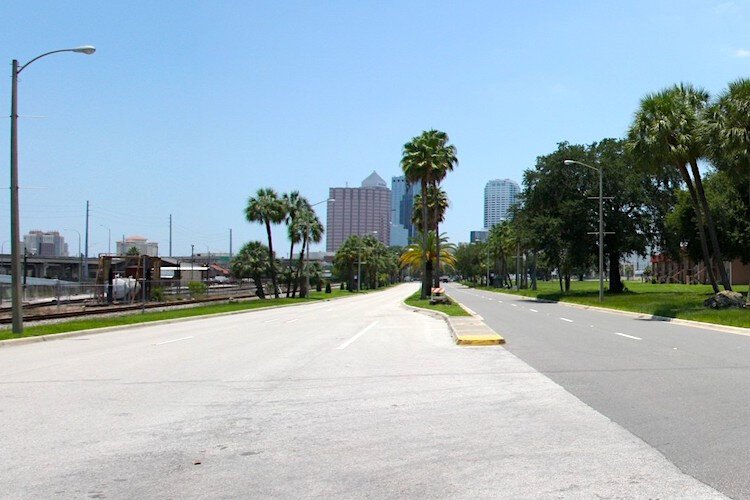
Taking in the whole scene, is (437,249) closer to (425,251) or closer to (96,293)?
(425,251)

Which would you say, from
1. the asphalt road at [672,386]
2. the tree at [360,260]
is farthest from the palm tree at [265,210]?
the asphalt road at [672,386]

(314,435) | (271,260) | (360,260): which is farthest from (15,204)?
(360,260)

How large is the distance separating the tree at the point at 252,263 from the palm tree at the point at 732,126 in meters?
52.6

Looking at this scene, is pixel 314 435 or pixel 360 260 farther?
pixel 360 260

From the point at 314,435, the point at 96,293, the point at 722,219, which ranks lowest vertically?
the point at 314,435

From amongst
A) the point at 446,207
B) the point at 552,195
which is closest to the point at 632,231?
the point at 552,195

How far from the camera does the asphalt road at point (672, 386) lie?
718cm

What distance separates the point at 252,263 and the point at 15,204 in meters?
54.9

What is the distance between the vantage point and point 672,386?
11.5m

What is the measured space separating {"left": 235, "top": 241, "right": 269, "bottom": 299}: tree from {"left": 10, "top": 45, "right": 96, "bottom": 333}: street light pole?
177ft

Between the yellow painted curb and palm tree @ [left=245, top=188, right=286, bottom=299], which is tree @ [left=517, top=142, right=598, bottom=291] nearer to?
palm tree @ [left=245, top=188, right=286, bottom=299]

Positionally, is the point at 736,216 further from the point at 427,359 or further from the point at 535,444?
the point at 535,444

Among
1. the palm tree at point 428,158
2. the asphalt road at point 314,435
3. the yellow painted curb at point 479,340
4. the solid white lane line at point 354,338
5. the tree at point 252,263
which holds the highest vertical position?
the palm tree at point 428,158

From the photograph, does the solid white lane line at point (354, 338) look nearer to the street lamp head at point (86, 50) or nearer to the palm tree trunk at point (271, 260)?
the street lamp head at point (86, 50)
